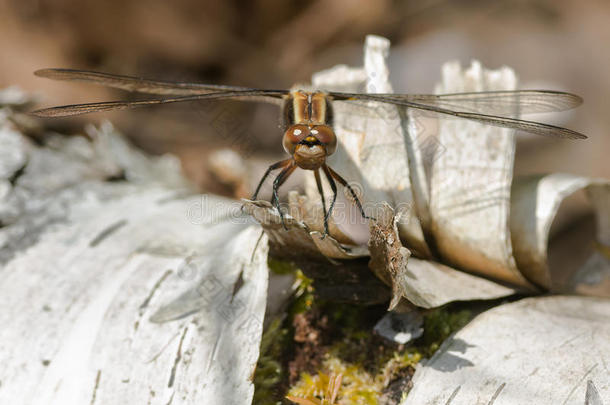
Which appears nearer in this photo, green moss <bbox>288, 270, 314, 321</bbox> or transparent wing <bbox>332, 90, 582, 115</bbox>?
green moss <bbox>288, 270, 314, 321</bbox>

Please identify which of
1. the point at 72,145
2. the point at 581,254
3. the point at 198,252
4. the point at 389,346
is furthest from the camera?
the point at 581,254

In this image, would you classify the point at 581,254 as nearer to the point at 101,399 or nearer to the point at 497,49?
the point at 497,49

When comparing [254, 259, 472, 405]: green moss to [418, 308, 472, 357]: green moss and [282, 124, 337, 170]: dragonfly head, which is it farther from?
[282, 124, 337, 170]: dragonfly head

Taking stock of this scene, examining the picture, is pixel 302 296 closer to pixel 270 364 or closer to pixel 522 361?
pixel 270 364

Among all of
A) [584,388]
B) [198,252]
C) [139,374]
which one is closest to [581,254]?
[584,388]

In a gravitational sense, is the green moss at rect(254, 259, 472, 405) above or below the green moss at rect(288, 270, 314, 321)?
below

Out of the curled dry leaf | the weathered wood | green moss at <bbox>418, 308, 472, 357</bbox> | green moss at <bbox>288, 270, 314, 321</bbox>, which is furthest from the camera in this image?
green moss at <bbox>288, 270, 314, 321</bbox>

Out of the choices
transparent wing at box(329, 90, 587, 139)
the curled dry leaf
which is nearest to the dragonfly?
transparent wing at box(329, 90, 587, 139)
